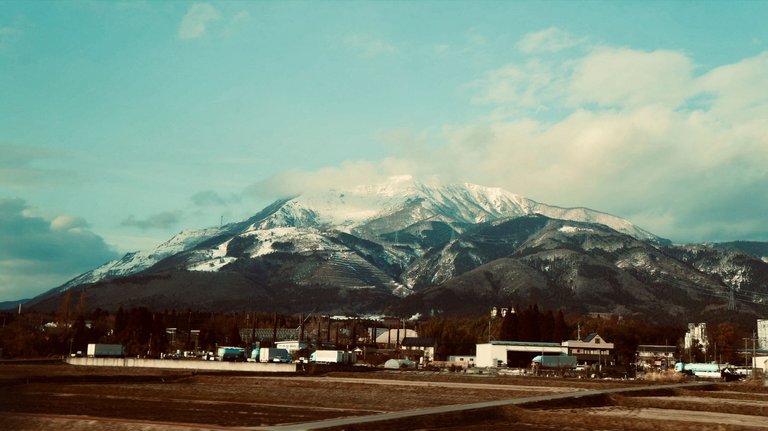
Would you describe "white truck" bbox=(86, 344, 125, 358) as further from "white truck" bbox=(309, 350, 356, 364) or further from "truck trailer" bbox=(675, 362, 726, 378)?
"truck trailer" bbox=(675, 362, 726, 378)

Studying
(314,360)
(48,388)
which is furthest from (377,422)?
(314,360)

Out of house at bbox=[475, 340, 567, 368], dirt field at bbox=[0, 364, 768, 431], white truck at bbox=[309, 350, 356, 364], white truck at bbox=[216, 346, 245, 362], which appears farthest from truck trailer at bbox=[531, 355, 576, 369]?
dirt field at bbox=[0, 364, 768, 431]

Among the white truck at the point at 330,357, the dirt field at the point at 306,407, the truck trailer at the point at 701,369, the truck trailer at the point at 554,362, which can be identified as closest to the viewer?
the dirt field at the point at 306,407

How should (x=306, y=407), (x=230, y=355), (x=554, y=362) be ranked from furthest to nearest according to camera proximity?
(x=554, y=362), (x=230, y=355), (x=306, y=407)

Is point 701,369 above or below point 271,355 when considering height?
below

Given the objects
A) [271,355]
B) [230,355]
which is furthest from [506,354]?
[230,355]

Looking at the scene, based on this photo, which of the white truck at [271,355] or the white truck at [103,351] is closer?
the white truck at [271,355]

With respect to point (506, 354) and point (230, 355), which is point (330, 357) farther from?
point (506, 354)

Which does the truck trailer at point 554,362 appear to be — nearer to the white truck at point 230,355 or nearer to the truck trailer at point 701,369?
the truck trailer at point 701,369

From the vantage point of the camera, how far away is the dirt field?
47031mm

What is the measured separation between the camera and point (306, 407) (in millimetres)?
60031

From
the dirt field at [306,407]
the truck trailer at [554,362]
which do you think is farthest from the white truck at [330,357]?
the dirt field at [306,407]

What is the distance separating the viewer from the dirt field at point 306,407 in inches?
1852

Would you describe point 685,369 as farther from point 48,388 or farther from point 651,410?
point 48,388
